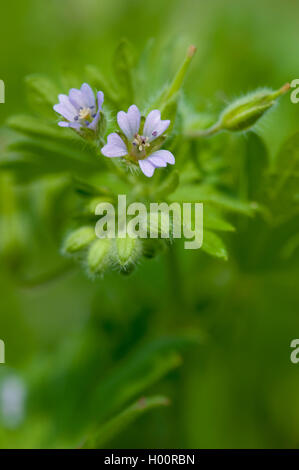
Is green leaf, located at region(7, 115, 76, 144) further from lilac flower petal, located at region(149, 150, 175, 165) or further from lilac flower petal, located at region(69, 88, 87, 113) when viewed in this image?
lilac flower petal, located at region(149, 150, 175, 165)

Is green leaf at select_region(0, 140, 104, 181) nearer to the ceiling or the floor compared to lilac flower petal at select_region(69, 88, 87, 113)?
nearer to the ceiling

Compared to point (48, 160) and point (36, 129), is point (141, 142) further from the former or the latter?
point (48, 160)

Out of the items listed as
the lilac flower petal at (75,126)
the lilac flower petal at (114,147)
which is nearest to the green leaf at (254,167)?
the lilac flower petal at (114,147)

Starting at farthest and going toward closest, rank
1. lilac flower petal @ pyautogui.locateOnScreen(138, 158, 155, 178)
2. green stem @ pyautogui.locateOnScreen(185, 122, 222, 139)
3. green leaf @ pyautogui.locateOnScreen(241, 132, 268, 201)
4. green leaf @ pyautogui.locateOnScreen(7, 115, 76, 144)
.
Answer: green leaf @ pyautogui.locateOnScreen(241, 132, 268, 201) < green leaf @ pyautogui.locateOnScreen(7, 115, 76, 144) < green stem @ pyautogui.locateOnScreen(185, 122, 222, 139) < lilac flower petal @ pyautogui.locateOnScreen(138, 158, 155, 178)

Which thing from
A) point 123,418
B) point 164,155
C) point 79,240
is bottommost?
point 123,418

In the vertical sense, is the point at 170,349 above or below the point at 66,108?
below

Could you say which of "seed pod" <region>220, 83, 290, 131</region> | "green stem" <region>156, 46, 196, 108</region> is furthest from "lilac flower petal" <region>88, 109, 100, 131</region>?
"seed pod" <region>220, 83, 290, 131</region>

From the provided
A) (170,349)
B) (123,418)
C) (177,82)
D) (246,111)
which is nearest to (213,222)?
(246,111)
